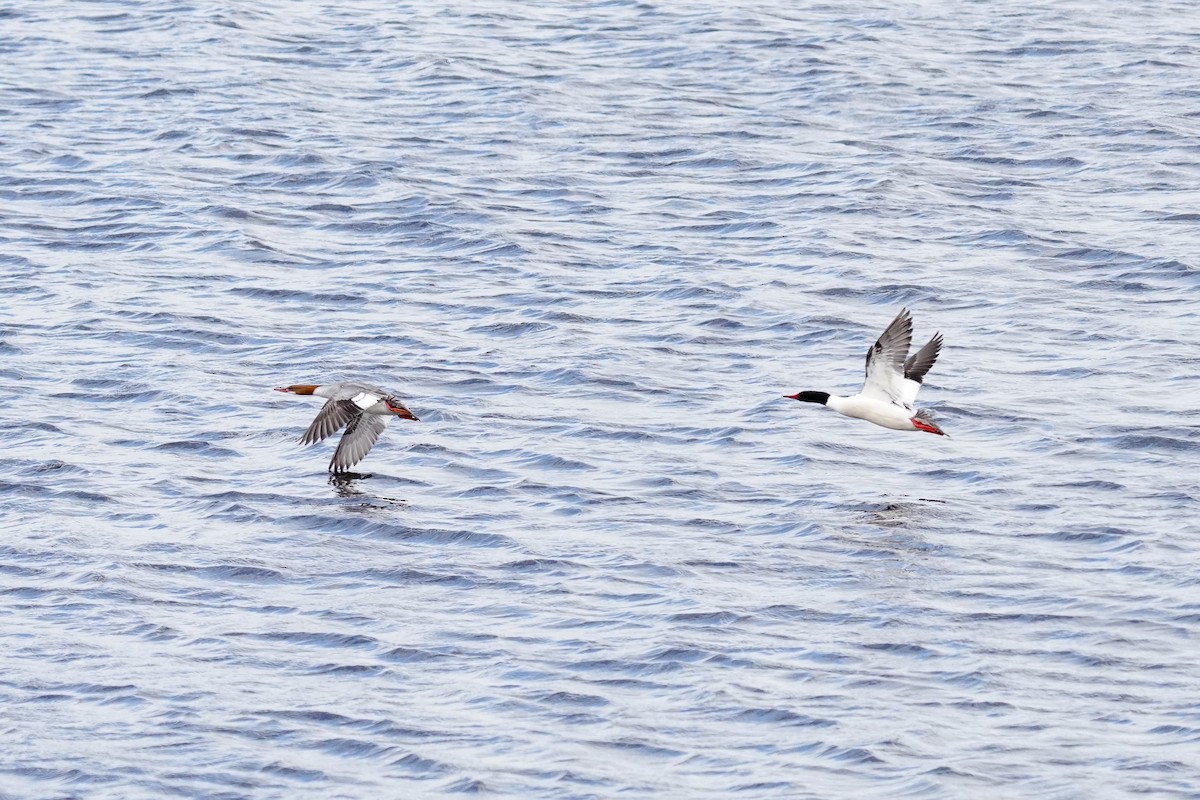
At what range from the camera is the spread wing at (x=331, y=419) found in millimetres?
20672

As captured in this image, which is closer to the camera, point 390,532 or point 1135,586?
point 1135,586

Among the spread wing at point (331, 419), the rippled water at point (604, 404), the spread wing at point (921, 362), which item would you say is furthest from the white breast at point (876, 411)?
the spread wing at point (331, 419)

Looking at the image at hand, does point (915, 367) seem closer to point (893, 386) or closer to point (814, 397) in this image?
point (893, 386)

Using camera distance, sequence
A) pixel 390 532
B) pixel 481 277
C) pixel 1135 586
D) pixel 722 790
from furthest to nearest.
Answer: pixel 481 277 → pixel 390 532 → pixel 1135 586 → pixel 722 790

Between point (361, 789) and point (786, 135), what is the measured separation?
20776mm

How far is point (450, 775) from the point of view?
579 inches

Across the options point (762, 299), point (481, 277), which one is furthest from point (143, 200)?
point (762, 299)

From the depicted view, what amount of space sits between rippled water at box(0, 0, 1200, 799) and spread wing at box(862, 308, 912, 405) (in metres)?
0.88

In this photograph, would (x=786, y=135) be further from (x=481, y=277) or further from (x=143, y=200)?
(x=143, y=200)

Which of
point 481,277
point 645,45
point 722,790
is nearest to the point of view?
point 722,790

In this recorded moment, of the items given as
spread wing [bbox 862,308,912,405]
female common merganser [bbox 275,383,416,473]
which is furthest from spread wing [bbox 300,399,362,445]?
spread wing [bbox 862,308,912,405]

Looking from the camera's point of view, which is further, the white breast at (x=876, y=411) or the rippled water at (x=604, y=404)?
the white breast at (x=876, y=411)

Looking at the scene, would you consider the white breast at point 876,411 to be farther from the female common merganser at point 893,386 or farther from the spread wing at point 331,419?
the spread wing at point 331,419

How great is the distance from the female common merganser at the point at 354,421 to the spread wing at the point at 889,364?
4664 millimetres
